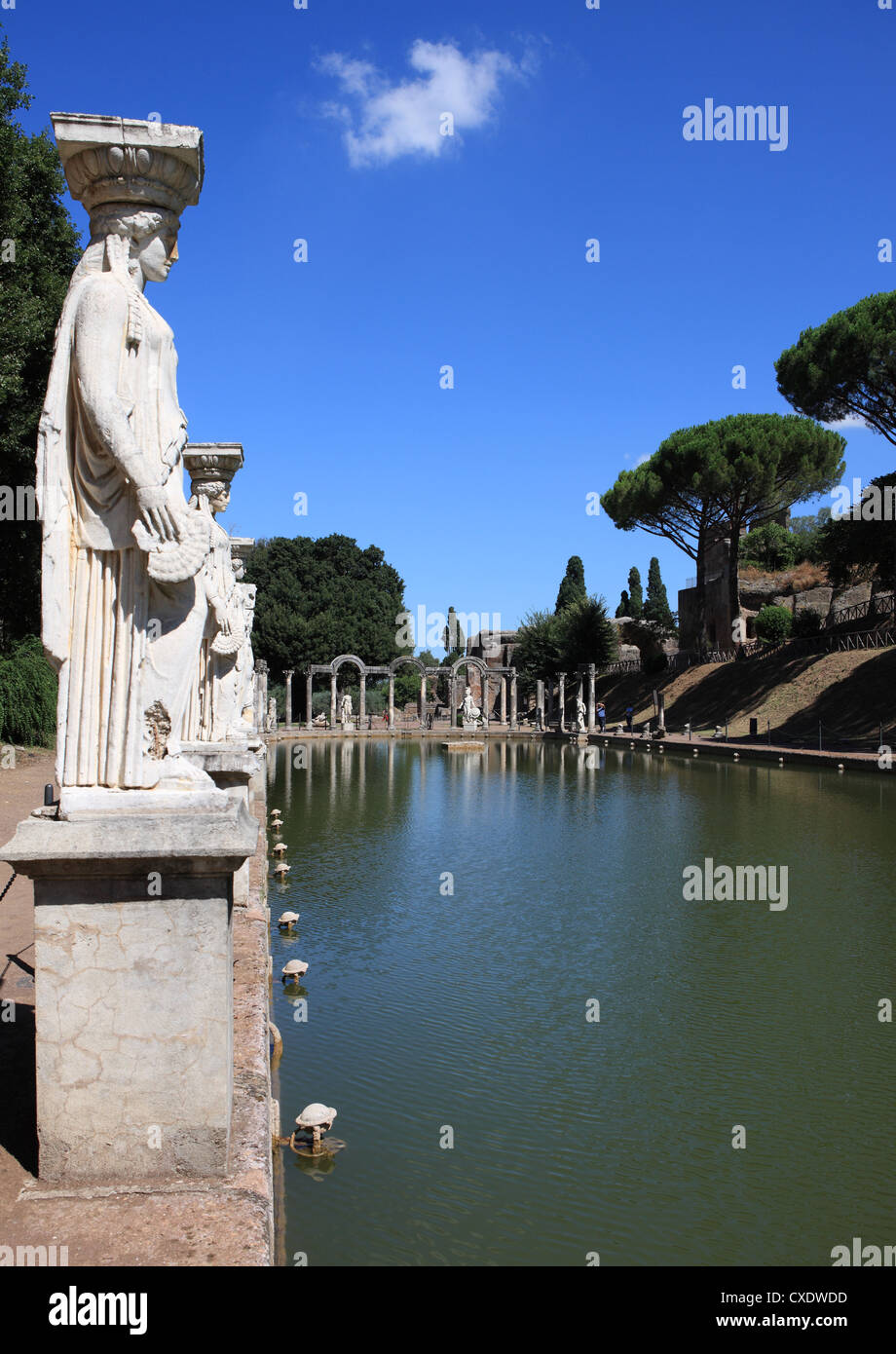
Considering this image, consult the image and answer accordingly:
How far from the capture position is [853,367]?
31.3m

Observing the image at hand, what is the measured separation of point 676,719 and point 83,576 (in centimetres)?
3925

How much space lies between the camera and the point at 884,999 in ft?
23.8

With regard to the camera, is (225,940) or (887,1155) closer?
(225,940)

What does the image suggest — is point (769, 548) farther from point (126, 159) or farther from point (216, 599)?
point (126, 159)

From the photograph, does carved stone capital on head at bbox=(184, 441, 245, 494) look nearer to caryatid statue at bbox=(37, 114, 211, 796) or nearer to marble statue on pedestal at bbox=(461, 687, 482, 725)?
Result: caryatid statue at bbox=(37, 114, 211, 796)

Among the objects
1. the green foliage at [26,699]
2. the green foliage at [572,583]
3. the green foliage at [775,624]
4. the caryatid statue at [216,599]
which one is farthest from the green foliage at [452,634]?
the caryatid statue at [216,599]

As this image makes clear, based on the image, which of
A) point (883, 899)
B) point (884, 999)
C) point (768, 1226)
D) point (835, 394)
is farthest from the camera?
point (835, 394)

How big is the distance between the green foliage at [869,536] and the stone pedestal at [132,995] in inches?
1183

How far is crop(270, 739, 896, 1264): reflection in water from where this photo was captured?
15.0 ft

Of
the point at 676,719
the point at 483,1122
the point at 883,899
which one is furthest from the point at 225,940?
the point at 676,719

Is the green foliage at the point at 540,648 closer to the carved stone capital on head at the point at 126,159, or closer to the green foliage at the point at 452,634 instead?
the green foliage at the point at 452,634
